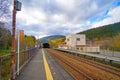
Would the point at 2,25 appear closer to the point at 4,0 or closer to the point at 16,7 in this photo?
the point at 4,0

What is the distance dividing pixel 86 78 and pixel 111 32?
181229mm

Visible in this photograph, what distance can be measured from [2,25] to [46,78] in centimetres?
1649

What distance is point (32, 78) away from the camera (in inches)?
448

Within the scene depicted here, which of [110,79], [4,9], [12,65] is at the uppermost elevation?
[4,9]

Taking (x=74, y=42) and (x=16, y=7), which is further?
(x=74, y=42)

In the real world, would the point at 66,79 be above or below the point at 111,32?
below

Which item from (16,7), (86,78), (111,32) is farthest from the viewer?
(111,32)

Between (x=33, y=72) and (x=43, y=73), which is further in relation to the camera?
(x=33, y=72)

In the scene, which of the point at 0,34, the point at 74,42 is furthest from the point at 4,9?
the point at 74,42

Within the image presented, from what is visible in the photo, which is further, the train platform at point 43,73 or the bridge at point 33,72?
the train platform at point 43,73

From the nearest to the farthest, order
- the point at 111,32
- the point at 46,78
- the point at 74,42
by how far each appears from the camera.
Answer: the point at 46,78
the point at 74,42
the point at 111,32

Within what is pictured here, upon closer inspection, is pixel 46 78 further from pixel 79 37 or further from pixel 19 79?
pixel 79 37

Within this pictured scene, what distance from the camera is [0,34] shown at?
26.2m

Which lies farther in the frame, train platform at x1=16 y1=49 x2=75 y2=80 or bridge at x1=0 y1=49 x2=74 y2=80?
train platform at x1=16 y1=49 x2=75 y2=80
